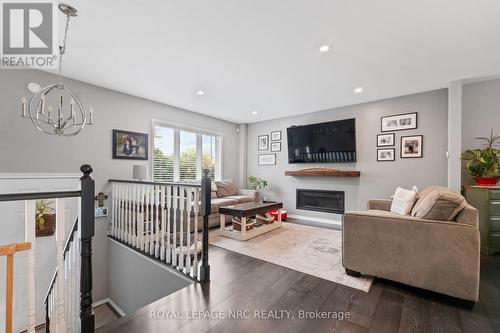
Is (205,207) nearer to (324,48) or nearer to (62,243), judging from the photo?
(62,243)

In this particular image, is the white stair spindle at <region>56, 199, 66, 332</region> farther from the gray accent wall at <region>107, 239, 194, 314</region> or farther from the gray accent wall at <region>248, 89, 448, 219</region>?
the gray accent wall at <region>248, 89, 448, 219</region>

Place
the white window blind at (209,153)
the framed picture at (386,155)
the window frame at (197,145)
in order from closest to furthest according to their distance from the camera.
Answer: the framed picture at (386,155), the window frame at (197,145), the white window blind at (209,153)

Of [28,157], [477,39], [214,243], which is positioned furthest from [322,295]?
[28,157]

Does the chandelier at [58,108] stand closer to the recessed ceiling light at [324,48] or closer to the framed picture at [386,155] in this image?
the recessed ceiling light at [324,48]

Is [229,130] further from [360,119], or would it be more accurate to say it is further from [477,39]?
[477,39]

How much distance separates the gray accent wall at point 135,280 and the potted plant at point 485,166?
4306 mm

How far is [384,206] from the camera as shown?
348cm

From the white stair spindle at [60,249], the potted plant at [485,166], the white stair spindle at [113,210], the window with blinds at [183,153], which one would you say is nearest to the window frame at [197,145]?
the window with blinds at [183,153]

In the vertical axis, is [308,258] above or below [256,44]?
below

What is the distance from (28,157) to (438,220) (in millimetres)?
5027

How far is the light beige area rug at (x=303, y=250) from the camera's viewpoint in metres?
2.46

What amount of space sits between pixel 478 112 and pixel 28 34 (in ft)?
20.6

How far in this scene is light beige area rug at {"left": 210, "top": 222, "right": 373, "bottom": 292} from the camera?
2.46m

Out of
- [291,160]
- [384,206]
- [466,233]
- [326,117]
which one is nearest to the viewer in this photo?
[466,233]
